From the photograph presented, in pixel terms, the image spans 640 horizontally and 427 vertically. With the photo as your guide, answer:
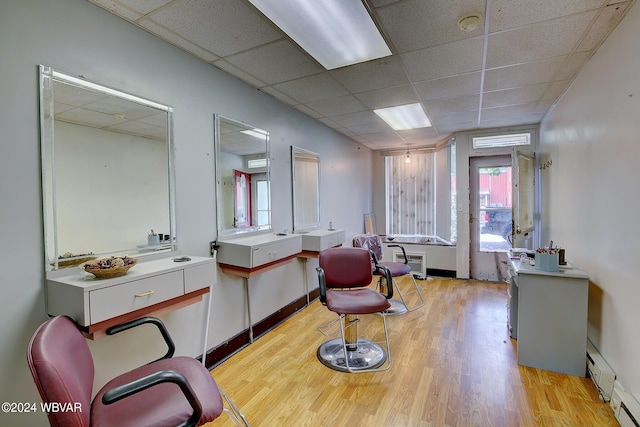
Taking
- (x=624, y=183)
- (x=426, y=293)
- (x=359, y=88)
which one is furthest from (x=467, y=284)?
(x=359, y=88)

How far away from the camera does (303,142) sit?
3803mm

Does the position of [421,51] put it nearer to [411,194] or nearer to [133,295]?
[133,295]

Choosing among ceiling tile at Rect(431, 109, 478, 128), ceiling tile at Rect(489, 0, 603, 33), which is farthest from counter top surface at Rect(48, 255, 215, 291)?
ceiling tile at Rect(431, 109, 478, 128)

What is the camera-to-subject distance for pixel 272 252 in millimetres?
2713

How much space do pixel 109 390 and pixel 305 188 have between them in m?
2.98

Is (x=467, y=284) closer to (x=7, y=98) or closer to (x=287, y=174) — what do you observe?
(x=287, y=174)

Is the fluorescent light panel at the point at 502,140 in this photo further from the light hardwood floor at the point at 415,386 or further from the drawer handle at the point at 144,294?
the drawer handle at the point at 144,294

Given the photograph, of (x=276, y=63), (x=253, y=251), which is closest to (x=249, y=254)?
(x=253, y=251)

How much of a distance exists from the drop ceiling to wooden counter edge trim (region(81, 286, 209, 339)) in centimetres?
177

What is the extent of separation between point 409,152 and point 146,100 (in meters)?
4.97

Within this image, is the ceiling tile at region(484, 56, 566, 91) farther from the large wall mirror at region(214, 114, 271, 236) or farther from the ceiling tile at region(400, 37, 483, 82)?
the large wall mirror at region(214, 114, 271, 236)

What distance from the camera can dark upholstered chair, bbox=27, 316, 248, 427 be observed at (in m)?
0.95

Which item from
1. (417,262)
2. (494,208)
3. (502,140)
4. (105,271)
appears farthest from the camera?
(417,262)

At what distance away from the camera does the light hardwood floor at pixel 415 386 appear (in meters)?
Answer: 1.84
